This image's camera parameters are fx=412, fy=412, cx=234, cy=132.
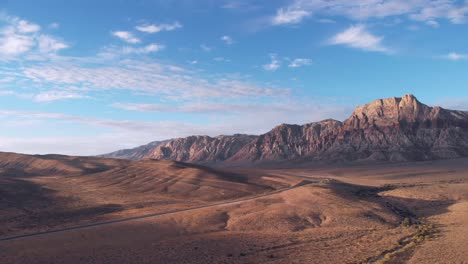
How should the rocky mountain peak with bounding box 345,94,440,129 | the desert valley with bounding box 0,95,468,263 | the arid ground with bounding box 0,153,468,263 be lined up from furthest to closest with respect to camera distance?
the rocky mountain peak with bounding box 345,94,440,129 < the desert valley with bounding box 0,95,468,263 < the arid ground with bounding box 0,153,468,263

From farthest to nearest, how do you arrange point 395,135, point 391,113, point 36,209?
1. point 391,113
2. point 395,135
3. point 36,209

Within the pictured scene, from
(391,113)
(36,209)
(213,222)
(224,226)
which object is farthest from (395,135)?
(36,209)

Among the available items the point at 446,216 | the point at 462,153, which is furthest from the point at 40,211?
the point at 462,153

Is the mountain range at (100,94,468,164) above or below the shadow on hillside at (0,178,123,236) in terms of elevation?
above

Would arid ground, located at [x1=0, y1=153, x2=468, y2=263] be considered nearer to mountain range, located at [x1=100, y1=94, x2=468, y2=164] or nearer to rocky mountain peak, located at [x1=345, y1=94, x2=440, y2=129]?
mountain range, located at [x1=100, y1=94, x2=468, y2=164]

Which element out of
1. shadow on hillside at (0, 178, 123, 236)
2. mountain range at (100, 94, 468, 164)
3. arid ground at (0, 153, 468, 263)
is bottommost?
arid ground at (0, 153, 468, 263)

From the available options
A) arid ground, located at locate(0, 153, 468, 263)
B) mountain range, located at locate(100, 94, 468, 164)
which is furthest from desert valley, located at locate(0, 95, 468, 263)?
mountain range, located at locate(100, 94, 468, 164)

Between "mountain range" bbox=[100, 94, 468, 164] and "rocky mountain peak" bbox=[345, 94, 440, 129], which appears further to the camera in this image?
"rocky mountain peak" bbox=[345, 94, 440, 129]

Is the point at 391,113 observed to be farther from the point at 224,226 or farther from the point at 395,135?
the point at 224,226

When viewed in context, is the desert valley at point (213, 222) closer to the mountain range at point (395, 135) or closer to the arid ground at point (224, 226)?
the arid ground at point (224, 226)

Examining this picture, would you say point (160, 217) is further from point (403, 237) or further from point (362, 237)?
point (403, 237)

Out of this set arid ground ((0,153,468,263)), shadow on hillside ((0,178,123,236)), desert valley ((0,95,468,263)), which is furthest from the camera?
shadow on hillside ((0,178,123,236))

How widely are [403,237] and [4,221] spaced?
35104 millimetres

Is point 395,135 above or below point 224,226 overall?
above
